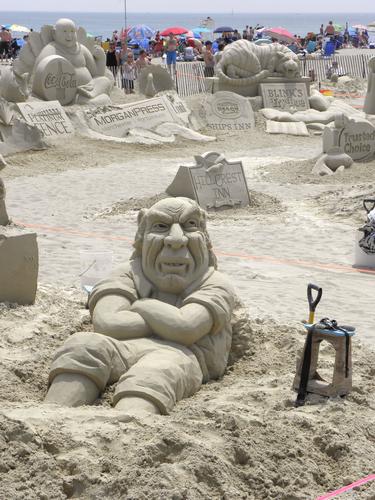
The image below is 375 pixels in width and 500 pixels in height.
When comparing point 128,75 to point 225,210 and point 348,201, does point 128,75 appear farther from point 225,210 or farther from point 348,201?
point 348,201

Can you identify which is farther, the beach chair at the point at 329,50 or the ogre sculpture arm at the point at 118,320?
the beach chair at the point at 329,50

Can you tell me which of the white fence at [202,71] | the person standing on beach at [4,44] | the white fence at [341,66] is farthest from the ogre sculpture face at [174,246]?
the person standing on beach at [4,44]

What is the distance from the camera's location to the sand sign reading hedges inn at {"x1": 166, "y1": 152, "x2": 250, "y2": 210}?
39.6 feet

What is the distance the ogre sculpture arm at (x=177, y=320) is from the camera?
228 inches

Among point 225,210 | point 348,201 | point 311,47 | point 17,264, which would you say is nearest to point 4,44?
point 311,47

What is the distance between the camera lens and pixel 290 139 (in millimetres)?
18469

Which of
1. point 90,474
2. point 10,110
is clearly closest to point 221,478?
point 90,474

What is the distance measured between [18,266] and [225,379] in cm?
209

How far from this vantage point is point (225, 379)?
6.08m

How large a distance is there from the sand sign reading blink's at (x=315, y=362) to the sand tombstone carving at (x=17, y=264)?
2.62 meters

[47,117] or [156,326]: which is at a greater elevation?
[156,326]

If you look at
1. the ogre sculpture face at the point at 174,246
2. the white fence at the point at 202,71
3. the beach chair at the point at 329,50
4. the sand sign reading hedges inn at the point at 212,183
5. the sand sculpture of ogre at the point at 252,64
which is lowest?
the beach chair at the point at 329,50

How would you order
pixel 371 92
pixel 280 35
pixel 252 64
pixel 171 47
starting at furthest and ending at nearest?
pixel 280 35, pixel 171 47, pixel 252 64, pixel 371 92

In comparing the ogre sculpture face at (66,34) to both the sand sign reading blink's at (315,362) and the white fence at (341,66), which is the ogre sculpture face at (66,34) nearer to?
the white fence at (341,66)
